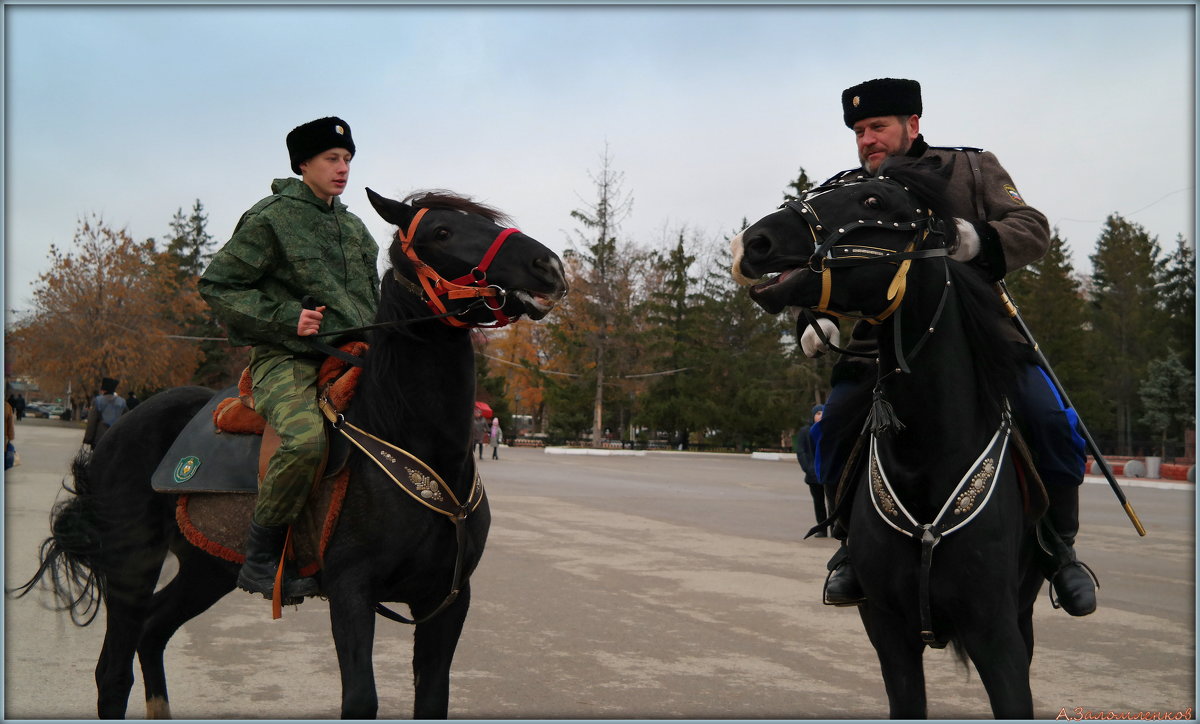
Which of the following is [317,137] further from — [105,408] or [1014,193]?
[105,408]

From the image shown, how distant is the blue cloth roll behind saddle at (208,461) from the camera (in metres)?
4.02

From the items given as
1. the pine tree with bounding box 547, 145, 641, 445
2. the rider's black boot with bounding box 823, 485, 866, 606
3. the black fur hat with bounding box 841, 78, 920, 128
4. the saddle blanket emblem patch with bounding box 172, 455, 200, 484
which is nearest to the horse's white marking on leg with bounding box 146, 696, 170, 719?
the saddle blanket emblem patch with bounding box 172, 455, 200, 484

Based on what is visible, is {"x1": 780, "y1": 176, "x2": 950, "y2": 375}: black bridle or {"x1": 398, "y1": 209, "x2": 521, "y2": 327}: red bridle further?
{"x1": 398, "y1": 209, "x2": 521, "y2": 327}: red bridle

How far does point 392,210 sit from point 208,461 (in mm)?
1499

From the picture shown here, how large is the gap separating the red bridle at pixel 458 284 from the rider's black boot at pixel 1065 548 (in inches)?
91.2

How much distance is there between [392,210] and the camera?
12.1 ft

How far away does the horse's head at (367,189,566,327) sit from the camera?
136 inches

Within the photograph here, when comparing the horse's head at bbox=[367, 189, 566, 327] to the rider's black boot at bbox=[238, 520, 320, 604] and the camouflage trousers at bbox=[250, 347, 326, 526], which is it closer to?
the camouflage trousers at bbox=[250, 347, 326, 526]

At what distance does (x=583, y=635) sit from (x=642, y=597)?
66.7 inches

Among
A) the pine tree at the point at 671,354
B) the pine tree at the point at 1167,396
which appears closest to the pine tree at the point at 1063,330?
the pine tree at the point at 1167,396

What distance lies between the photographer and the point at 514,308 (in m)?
3.47

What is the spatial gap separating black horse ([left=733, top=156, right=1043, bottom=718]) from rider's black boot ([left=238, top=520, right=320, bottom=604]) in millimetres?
2168

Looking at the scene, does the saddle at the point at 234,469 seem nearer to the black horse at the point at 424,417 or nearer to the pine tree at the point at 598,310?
the black horse at the point at 424,417

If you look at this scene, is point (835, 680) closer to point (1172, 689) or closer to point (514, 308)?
point (1172, 689)
